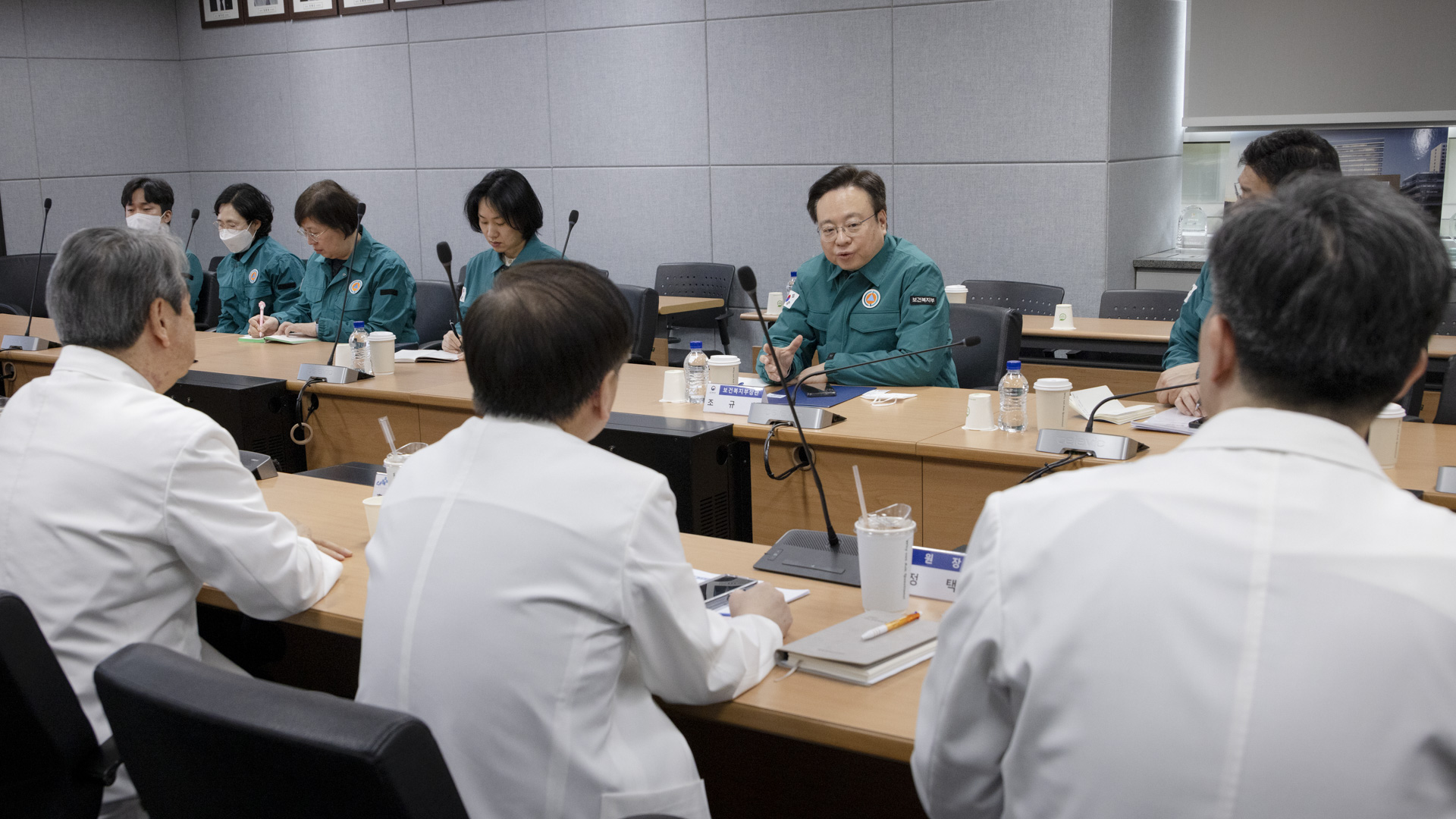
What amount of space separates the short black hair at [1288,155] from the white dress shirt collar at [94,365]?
2522mm

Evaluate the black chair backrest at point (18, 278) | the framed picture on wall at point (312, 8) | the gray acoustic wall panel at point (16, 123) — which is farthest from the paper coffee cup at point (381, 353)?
the gray acoustic wall panel at point (16, 123)

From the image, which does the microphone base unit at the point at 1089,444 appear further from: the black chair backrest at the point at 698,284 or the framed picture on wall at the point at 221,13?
the framed picture on wall at the point at 221,13

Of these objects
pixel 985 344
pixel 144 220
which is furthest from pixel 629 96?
pixel 985 344

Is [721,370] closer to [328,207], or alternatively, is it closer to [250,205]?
[328,207]

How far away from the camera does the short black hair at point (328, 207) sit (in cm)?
441

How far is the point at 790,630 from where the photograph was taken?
1.62 meters

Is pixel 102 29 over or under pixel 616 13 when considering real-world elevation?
over

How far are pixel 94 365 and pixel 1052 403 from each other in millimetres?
1973

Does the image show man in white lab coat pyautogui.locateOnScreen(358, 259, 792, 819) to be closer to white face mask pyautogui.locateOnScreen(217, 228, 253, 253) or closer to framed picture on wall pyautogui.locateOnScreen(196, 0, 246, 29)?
white face mask pyautogui.locateOnScreen(217, 228, 253, 253)

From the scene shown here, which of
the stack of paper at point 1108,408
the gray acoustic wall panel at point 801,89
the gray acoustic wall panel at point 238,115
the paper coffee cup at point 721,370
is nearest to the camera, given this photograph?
the stack of paper at point 1108,408

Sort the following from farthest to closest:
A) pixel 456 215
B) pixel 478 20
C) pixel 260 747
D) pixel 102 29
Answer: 1. pixel 102 29
2. pixel 456 215
3. pixel 478 20
4. pixel 260 747

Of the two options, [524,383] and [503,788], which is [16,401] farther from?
[503,788]

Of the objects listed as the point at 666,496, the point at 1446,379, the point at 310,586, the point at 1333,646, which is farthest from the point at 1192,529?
the point at 1446,379

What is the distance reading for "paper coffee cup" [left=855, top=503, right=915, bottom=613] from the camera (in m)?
1.58
